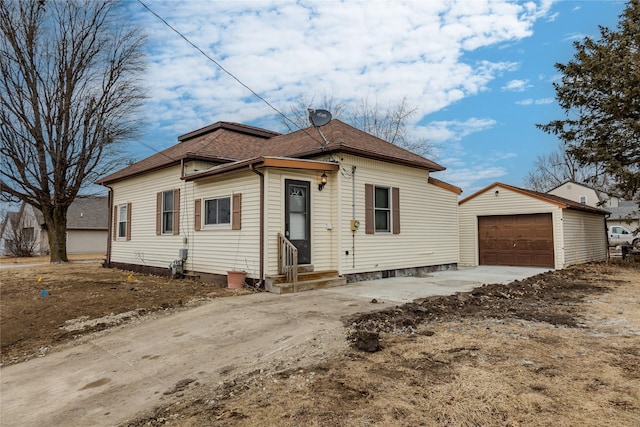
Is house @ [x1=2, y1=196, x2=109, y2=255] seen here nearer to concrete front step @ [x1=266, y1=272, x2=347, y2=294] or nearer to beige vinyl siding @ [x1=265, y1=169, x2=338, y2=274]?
beige vinyl siding @ [x1=265, y1=169, x2=338, y2=274]

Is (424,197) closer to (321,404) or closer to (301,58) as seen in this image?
(301,58)

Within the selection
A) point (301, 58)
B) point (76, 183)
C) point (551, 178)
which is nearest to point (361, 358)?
point (301, 58)

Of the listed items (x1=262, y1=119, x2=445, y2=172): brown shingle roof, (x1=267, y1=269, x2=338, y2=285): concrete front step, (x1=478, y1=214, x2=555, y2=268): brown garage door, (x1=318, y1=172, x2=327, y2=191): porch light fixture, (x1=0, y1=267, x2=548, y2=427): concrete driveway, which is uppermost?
(x1=262, y1=119, x2=445, y2=172): brown shingle roof

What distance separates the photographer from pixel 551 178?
39875 mm

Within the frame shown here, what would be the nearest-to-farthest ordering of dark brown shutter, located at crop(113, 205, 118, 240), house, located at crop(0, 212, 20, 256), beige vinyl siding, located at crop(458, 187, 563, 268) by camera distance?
beige vinyl siding, located at crop(458, 187, 563, 268)
dark brown shutter, located at crop(113, 205, 118, 240)
house, located at crop(0, 212, 20, 256)

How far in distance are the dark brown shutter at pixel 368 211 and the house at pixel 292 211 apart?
28 millimetres

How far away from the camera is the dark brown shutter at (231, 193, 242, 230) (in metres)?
9.10

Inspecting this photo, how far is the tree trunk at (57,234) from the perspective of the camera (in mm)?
18156

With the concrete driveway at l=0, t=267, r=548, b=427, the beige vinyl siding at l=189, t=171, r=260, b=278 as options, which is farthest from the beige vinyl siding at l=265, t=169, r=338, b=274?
the concrete driveway at l=0, t=267, r=548, b=427

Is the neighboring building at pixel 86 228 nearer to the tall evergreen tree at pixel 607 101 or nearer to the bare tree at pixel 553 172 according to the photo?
the tall evergreen tree at pixel 607 101

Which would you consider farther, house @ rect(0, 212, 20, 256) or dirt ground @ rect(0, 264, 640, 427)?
house @ rect(0, 212, 20, 256)

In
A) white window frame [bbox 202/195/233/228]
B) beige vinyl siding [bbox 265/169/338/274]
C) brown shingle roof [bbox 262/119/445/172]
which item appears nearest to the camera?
beige vinyl siding [bbox 265/169/338/274]

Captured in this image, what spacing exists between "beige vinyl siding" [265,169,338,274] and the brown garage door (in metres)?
8.81

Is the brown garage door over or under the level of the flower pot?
over
